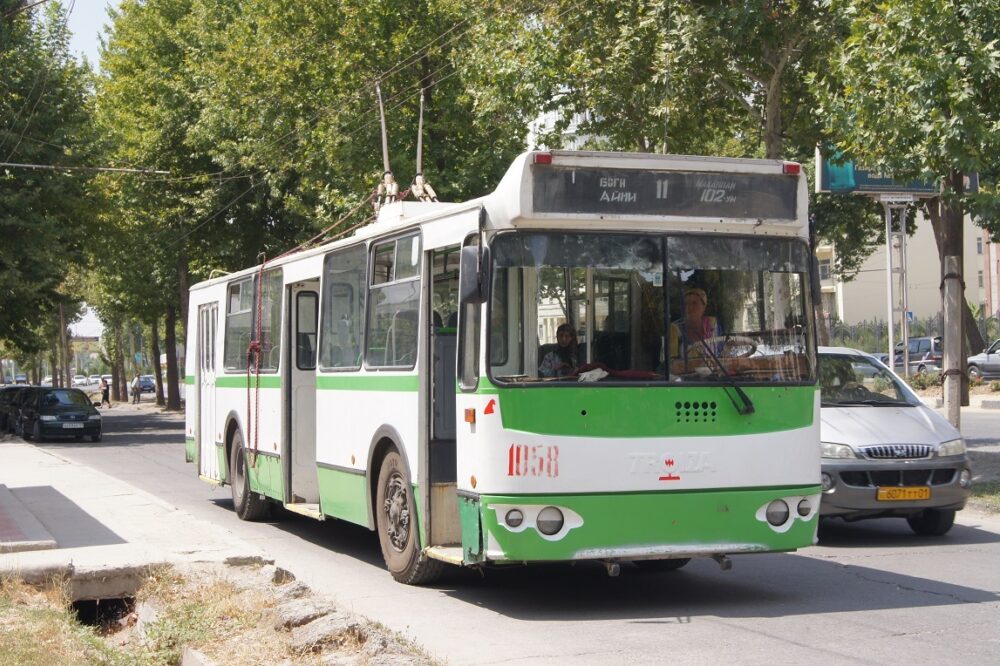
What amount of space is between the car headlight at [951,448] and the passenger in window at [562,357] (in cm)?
521

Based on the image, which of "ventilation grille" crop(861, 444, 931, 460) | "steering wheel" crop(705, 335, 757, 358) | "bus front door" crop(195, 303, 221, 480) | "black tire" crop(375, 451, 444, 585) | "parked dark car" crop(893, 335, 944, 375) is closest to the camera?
"steering wheel" crop(705, 335, 757, 358)

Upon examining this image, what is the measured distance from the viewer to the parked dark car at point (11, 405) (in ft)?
133

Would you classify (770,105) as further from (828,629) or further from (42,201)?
(42,201)

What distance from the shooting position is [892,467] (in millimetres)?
12453

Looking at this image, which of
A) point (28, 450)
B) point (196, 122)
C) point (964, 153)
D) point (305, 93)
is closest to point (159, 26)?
point (196, 122)

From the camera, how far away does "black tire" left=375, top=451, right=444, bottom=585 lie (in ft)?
33.3

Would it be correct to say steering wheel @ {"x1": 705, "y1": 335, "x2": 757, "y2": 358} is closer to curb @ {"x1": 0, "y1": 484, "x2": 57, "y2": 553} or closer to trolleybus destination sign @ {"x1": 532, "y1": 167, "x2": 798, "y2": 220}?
trolleybus destination sign @ {"x1": 532, "y1": 167, "x2": 798, "y2": 220}

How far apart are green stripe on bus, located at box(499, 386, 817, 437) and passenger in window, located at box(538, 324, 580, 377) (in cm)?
12

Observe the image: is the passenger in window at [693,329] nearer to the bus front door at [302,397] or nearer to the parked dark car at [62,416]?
the bus front door at [302,397]

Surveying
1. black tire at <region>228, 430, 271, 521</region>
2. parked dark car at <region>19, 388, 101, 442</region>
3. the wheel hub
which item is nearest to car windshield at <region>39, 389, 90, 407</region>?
parked dark car at <region>19, 388, 101, 442</region>

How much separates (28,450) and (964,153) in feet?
69.7

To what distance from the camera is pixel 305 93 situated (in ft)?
104

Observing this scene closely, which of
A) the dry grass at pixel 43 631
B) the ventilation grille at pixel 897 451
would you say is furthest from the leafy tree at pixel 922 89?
the dry grass at pixel 43 631

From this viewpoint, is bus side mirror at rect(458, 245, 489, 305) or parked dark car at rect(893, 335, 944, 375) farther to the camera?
parked dark car at rect(893, 335, 944, 375)
